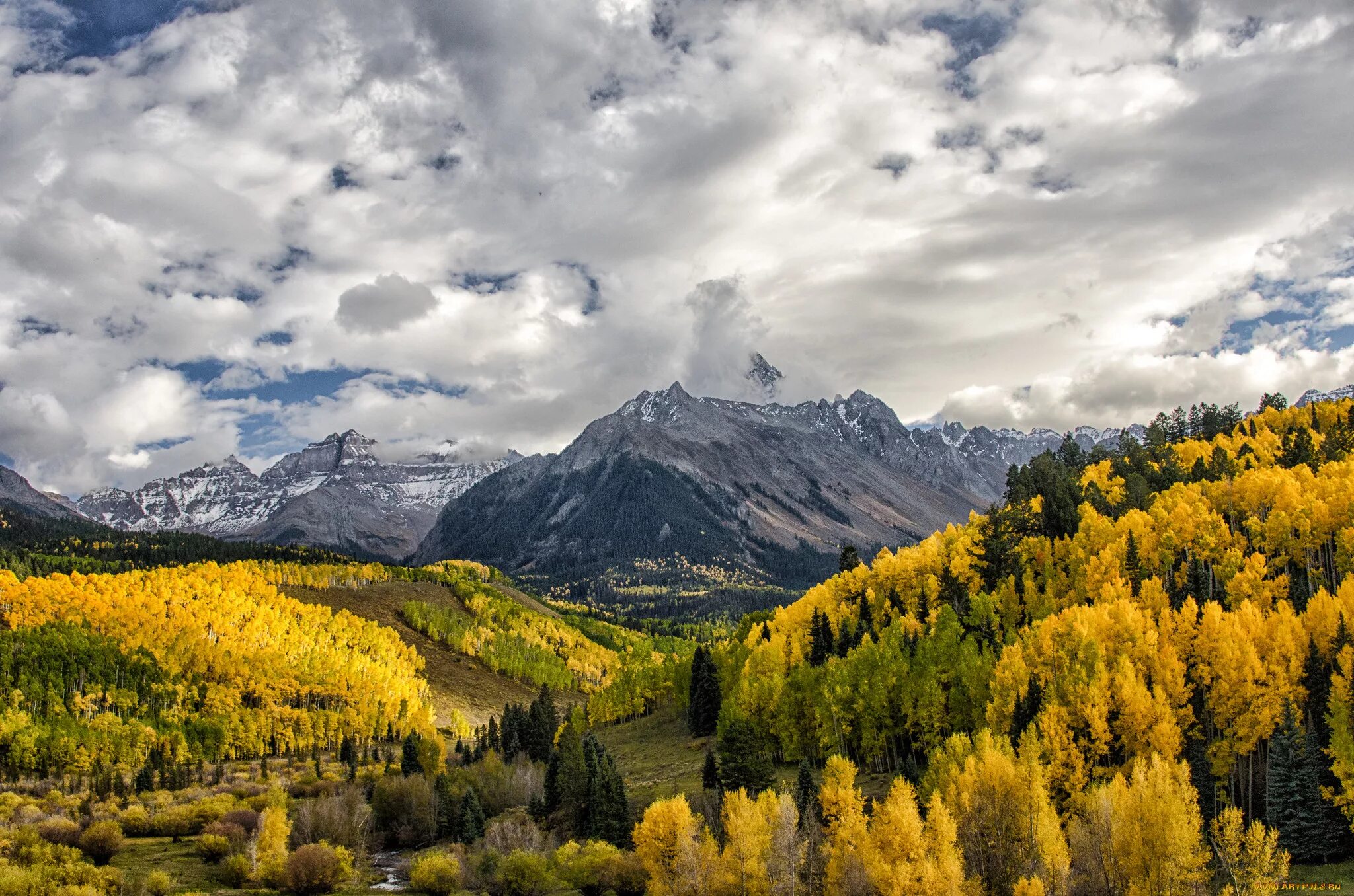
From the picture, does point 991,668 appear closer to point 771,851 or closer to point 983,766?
point 983,766

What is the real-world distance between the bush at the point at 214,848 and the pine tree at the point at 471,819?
977 inches

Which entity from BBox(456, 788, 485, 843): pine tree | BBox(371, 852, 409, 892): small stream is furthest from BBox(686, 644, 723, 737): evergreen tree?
BBox(371, 852, 409, 892): small stream

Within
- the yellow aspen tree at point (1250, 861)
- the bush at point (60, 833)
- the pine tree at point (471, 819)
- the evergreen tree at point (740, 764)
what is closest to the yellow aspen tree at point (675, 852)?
the evergreen tree at point (740, 764)

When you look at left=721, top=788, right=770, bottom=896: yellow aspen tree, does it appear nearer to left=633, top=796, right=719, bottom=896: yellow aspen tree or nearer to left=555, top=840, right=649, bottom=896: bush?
left=633, top=796, right=719, bottom=896: yellow aspen tree

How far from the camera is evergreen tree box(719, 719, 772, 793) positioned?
81.3 metres

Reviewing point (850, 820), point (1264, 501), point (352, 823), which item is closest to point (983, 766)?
point (850, 820)

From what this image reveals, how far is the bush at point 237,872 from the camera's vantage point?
2928 inches

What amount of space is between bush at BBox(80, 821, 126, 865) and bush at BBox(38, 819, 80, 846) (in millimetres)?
762

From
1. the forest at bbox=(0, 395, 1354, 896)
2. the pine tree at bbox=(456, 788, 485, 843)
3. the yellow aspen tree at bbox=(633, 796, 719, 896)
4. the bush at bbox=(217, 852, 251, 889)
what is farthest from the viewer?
the pine tree at bbox=(456, 788, 485, 843)

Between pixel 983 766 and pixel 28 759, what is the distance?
146 m

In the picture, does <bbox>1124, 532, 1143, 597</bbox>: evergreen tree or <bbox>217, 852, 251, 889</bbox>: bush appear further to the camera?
<bbox>1124, 532, 1143, 597</bbox>: evergreen tree

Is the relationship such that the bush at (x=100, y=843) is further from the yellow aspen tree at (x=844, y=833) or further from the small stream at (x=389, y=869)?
the yellow aspen tree at (x=844, y=833)

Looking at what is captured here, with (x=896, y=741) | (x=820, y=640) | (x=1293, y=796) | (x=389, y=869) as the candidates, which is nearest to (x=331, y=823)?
(x=389, y=869)

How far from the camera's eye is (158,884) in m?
68.8
